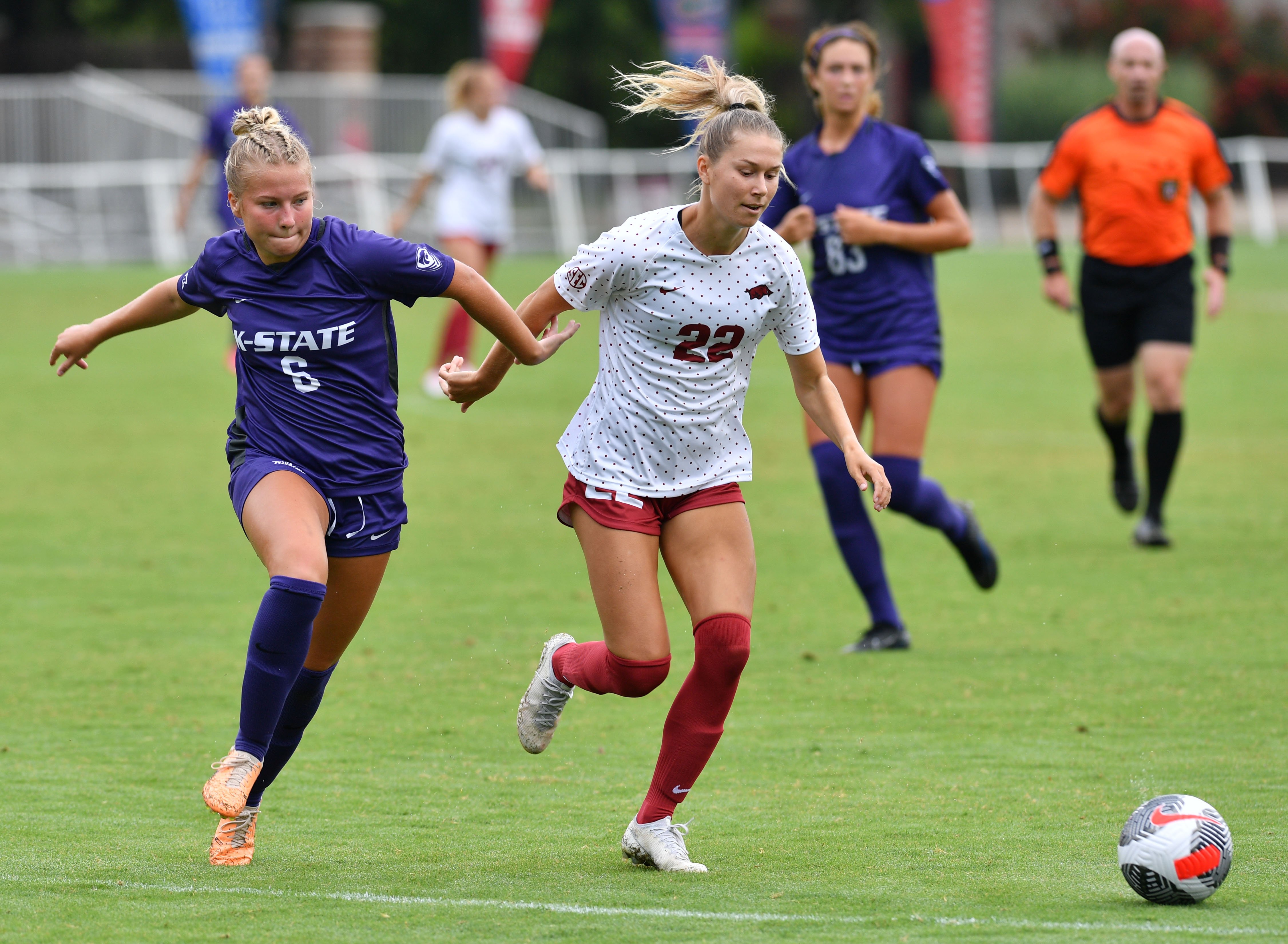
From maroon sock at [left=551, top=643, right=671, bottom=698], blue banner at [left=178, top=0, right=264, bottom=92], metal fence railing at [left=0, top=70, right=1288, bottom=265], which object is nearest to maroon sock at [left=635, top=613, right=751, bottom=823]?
maroon sock at [left=551, top=643, right=671, bottom=698]

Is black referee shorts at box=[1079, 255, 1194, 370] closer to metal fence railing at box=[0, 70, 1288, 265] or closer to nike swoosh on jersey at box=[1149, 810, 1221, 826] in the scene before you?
nike swoosh on jersey at box=[1149, 810, 1221, 826]

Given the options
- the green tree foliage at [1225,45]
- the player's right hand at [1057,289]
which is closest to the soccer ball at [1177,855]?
the player's right hand at [1057,289]

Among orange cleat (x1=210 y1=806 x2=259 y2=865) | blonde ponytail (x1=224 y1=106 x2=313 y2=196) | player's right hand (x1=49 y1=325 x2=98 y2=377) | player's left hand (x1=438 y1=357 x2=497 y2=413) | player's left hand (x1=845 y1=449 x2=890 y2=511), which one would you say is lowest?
orange cleat (x1=210 y1=806 x2=259 y2=865)

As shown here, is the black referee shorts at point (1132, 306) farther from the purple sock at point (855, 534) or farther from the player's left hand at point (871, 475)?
the player's left hand at point (871, 475)

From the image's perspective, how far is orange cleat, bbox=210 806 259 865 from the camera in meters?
4.76

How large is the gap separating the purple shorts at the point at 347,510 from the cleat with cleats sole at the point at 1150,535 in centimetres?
606

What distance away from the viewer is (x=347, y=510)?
491 centimetres

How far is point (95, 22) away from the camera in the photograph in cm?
4600

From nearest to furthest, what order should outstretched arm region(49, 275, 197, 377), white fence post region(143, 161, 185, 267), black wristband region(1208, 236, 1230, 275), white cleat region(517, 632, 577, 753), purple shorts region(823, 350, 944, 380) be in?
outstretched arm region(49, 275, 197, 377), white cleat region(517, 632, 577, 753), purple shorts region(823, 350, 944, 380), black wristband region(1208, 236, 1230, 275), white fence post region(143, 161, 185, 267)

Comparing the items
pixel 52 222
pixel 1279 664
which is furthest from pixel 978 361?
pixel 52 222

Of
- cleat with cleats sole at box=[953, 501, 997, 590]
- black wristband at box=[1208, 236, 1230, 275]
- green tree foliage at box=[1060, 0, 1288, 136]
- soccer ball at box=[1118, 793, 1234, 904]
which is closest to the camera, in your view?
soccer ball at box=[1118, 793, 1234, 904]

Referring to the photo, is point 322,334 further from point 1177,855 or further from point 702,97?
point 1177,855

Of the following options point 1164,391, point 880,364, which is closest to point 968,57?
point 1164,391

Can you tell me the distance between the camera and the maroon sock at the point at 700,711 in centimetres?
481
